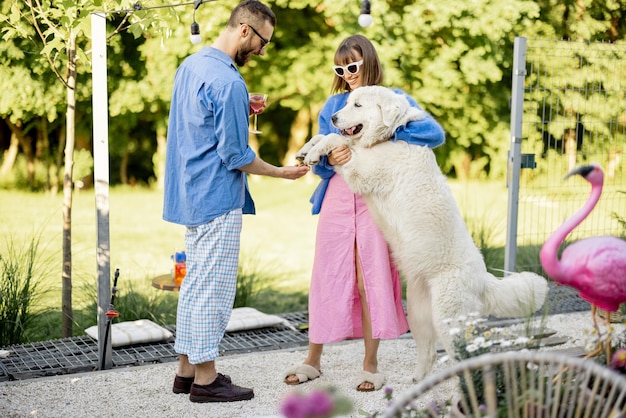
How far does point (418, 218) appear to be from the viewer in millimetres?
3531

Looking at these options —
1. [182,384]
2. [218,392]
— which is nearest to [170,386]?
[182,384]

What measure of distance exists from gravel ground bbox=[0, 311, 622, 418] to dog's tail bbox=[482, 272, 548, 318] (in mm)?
371

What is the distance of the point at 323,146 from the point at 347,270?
2.42 feet

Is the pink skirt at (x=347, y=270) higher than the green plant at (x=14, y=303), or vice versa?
the pink skirt at (x=347, y=270)

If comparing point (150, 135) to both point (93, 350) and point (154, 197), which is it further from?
point (93, 350)

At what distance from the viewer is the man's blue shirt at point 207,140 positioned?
3.27 m

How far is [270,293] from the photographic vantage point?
23.1 feet

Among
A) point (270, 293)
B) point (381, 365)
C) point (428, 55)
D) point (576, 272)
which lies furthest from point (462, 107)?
point (576, 272)

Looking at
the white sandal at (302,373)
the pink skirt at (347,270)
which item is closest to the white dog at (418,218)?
the pink skirt at (347,270)

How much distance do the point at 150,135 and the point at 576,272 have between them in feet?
51.1

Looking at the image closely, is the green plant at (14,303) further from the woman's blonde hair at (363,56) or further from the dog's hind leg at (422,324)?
the dog's hind leg at (422,324)

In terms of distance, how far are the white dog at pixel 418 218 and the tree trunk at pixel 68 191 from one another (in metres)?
1.82

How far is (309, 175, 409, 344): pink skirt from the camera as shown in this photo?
3812 millimetres

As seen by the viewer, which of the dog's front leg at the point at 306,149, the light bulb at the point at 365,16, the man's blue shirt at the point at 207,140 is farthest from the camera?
the dog's front leg at the point at 306,149
